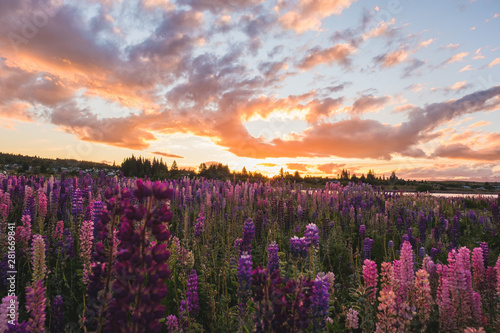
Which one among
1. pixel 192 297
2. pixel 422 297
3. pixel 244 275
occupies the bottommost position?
pixel 192 297

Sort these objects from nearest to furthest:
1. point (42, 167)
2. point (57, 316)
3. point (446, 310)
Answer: point (57, 316)
point (446, 310)
point (42, 167)

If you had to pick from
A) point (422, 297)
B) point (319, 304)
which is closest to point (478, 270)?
point (422, 297)

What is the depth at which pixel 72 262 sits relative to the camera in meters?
5.66

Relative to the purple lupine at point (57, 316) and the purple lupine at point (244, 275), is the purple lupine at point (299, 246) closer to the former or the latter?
the purple lupine at point (244, 275)

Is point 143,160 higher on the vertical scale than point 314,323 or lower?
higher

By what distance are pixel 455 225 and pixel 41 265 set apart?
1096 cm

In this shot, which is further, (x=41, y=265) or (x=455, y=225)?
(x=455, y=225)

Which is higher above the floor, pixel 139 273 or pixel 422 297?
pixel 139 273

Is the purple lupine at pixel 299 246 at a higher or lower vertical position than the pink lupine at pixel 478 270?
higher

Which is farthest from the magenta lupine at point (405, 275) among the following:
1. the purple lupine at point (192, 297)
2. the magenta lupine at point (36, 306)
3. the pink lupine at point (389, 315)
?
the magenta lupine at point (36, 306)

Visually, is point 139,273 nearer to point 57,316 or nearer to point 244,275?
point 244,275

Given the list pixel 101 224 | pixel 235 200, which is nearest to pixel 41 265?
pixel 101 224

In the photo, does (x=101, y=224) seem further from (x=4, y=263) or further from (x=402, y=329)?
(x=4, y=263)

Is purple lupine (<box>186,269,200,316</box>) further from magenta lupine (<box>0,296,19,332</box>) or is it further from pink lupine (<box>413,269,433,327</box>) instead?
pink lupine (<box>413,269,433,327</box>)
